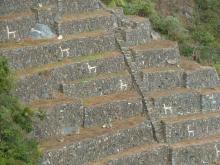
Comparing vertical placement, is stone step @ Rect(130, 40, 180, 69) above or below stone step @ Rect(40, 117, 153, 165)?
above

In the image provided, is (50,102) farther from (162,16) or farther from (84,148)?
(162,16)

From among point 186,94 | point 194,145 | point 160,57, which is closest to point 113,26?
point 160,57

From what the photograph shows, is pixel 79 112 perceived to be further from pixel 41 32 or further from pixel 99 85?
pixel 41 32

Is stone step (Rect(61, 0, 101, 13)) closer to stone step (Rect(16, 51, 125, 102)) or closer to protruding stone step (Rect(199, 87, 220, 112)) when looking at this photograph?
stone step (Rect(16, 51, 125, 102))

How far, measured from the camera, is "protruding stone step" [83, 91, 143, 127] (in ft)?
74.8

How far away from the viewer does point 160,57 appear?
84.9 ft

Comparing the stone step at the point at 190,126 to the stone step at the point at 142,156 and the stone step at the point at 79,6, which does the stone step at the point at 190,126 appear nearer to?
the stone step at the point at 142,156

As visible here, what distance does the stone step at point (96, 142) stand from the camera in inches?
824

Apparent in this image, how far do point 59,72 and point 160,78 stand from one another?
4.18 metres

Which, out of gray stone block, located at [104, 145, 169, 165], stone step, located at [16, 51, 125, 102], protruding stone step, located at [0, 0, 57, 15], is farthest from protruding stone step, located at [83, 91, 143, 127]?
protruding stone step, located at [0, 0, 57, 15]

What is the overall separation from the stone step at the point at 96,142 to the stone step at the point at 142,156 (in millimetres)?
228

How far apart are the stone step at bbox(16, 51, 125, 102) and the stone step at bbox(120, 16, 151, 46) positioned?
3.38 feet

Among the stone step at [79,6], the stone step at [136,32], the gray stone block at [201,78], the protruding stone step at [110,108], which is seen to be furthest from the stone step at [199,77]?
the stone step at [79,6]

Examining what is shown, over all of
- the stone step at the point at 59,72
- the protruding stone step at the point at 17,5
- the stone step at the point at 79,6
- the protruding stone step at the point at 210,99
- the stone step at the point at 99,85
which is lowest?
the protruding stone step at the point at 210,99
